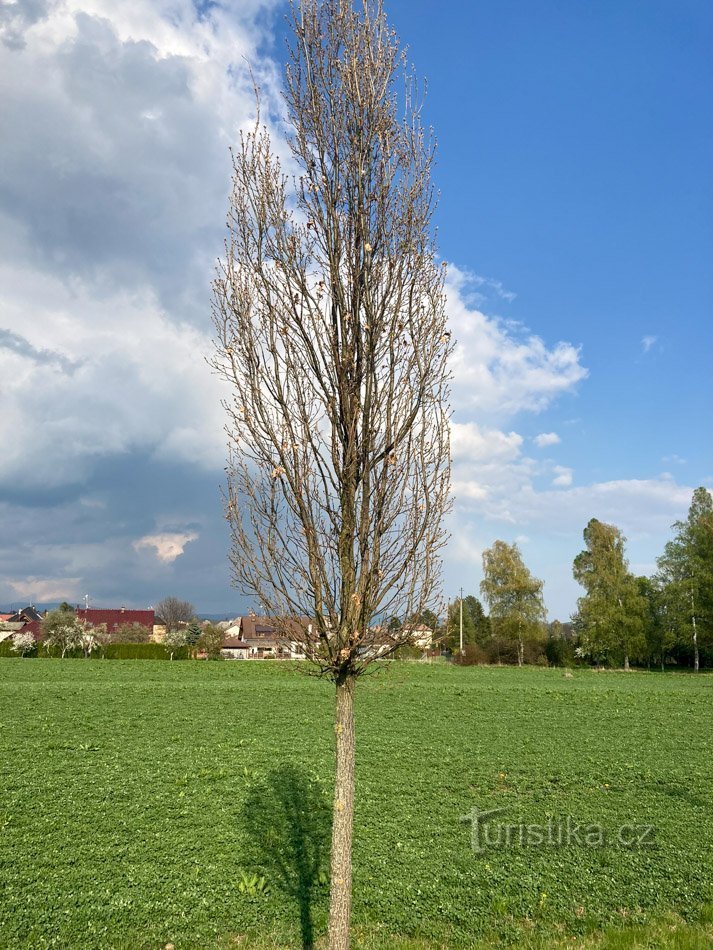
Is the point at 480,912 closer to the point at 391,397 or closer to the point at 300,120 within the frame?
the point at 391,397

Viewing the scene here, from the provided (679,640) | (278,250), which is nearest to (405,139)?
(278,250)

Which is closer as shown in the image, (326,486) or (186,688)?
(326,486)

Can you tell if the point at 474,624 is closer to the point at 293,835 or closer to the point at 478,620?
the point at 478,620

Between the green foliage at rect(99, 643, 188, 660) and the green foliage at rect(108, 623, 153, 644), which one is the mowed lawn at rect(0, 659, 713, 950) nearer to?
the green foliage at rect(99, 643, 188, 660)

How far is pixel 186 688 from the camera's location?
26.9 metres

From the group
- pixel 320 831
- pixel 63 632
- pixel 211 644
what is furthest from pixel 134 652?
pixel 320 831

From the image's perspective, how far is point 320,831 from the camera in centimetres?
954

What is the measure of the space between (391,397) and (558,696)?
2715 cm

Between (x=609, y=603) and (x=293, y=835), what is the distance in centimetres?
5475

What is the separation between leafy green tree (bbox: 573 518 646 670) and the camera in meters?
56.7

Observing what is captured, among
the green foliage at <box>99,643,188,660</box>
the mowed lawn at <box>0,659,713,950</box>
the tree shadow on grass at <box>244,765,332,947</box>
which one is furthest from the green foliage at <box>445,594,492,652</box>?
the tree shadow on grass at <box>244,765,332,947</box>

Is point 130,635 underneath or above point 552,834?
underneath

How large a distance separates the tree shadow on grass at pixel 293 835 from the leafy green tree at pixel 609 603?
5151 centimetres

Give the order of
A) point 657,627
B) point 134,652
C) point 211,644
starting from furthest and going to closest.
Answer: point 657,627
point 211,644
point 134,652
